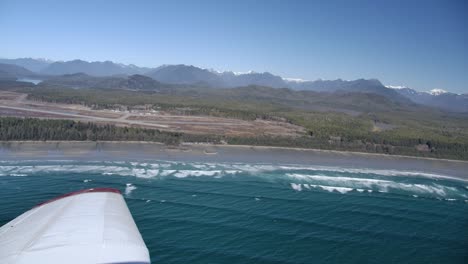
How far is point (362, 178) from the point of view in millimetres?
52594

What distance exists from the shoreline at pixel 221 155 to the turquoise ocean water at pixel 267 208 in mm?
4367

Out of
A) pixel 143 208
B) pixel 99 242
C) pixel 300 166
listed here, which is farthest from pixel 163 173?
pixel 99 242

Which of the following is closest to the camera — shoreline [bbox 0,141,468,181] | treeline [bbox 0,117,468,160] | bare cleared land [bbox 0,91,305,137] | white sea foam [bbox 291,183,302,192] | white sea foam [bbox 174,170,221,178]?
white sea foam [bbox 291,183,302,192]

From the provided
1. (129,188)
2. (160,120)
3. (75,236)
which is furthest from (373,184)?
(160,120)

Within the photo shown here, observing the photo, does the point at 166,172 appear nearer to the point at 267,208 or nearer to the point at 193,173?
the point at 193,173

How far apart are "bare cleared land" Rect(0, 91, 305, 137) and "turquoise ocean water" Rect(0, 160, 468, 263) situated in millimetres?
34205

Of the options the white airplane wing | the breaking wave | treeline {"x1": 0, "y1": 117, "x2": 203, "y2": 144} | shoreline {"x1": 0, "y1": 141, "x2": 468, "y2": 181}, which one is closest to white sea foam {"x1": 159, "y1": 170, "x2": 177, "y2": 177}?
the breaking wave

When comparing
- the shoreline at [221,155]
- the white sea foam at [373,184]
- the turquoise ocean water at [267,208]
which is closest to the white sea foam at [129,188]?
the turquoise ocean water at [267,208]

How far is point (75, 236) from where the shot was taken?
13.6 metres

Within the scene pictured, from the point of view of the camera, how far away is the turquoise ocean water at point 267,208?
26.6m

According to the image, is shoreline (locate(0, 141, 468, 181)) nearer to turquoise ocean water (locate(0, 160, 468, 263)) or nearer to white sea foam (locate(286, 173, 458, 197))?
turquoise ocean water (locate(0, 160, 468, 263))

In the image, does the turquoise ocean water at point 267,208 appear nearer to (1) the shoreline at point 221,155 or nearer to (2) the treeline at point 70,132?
(1) the shoreline at point 221,155

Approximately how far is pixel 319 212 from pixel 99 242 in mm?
26296

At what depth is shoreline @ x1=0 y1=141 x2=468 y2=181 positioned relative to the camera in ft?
179
